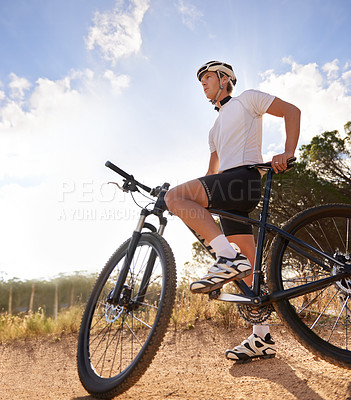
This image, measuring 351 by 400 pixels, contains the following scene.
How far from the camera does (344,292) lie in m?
2.07

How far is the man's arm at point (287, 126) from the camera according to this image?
225cm

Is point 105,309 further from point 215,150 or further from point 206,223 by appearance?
point 215,150

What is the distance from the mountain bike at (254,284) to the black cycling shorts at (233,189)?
0.08 m

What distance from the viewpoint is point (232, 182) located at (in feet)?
7.79

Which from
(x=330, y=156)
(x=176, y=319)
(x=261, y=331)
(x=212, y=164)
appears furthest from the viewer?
(x=330, y=156)

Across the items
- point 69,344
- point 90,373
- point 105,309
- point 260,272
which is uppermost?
point 260,272

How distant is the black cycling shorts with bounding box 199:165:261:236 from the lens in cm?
236

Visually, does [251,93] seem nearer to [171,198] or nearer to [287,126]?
[287,126]

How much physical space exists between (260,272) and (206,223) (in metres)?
0.48

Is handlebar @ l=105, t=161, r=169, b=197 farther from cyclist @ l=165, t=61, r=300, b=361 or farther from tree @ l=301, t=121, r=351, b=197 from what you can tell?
tree @ l=301, t=121, r=351, b=197

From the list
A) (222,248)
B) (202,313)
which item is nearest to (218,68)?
(222,248)

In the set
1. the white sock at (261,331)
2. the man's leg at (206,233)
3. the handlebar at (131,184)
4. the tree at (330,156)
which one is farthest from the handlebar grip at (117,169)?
the tree at (330,156)

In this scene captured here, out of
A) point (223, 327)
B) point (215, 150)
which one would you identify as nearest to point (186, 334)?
point (223, 327)

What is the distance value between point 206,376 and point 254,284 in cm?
88
